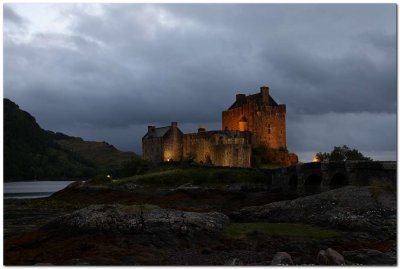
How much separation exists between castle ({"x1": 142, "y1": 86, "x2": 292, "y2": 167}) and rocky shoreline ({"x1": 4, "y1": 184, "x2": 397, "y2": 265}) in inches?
1772

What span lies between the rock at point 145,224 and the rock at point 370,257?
6.80 m

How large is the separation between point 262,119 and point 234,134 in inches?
297

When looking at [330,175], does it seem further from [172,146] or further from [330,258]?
[172,146]

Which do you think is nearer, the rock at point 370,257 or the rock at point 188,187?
the rock at point 370,257

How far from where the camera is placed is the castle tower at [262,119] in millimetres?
77562

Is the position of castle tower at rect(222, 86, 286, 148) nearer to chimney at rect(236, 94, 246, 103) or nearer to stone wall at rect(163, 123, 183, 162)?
chimney at rect(236, 94, 246, 103)

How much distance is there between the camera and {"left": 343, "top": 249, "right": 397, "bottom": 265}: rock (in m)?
15.9

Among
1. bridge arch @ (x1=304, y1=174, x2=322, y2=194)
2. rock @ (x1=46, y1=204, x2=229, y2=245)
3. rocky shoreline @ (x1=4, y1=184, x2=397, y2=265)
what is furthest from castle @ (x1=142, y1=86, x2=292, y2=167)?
rock @ (x1=46, y1=204, x2=229, y2=245)

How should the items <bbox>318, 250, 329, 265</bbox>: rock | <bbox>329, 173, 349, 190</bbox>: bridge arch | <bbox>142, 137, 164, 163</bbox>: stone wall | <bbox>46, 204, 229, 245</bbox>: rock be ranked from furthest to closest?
1. <bbox>142, 137, 164, 163</bbox>: stone wall
2. <bbox>329, 173, 349, 190</bbox>: bridge arch
3. <bbox>46, 204, 229, 245</bbox>: rock
4. <bbox>318, 250, 329, 265</bbox>: rock

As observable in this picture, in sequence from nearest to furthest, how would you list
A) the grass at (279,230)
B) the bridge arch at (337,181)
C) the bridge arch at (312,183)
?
the grass at (279,230), the bridge arch at (337,181), the bridge arch at (312,183)

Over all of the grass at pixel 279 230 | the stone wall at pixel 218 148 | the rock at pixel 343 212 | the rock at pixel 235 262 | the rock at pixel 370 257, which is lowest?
the rock at pixel 235 262

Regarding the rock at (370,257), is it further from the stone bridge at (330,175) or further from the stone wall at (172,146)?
the stone wall at (172,146)

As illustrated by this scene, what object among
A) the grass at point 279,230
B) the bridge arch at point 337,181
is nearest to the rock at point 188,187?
the bridge arch at point 337,181

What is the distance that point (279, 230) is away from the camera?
22.7m
